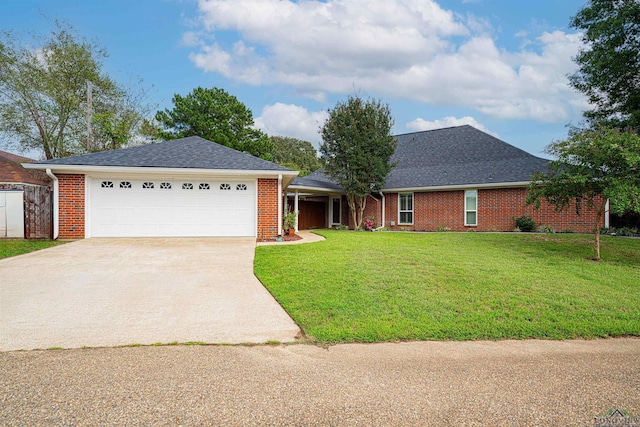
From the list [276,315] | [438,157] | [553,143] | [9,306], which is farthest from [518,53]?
[9,306]

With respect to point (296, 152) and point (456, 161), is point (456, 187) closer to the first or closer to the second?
point (456, 161)

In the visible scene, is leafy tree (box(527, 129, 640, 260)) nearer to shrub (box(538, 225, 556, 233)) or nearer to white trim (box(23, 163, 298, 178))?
shrub (box(538, 225, 556, 233))

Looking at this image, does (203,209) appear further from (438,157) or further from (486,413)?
(438,157)

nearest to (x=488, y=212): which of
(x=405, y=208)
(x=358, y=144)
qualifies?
(x=405, y=208)

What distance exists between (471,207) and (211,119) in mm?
23249

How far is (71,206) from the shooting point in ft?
39.0

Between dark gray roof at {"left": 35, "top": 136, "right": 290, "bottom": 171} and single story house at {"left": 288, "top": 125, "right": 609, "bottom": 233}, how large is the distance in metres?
3.98

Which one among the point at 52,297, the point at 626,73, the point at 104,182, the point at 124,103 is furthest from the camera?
the point at 124,103

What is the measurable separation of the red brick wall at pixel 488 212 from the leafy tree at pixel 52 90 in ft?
61.7

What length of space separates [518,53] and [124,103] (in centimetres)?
2366

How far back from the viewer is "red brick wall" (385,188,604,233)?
1452 centimetres

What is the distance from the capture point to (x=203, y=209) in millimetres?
12781

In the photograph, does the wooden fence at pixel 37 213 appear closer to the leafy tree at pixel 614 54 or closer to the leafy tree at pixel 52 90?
the leafy tree at pixel 52 90

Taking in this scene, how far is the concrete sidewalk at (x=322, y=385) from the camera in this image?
2490mm
